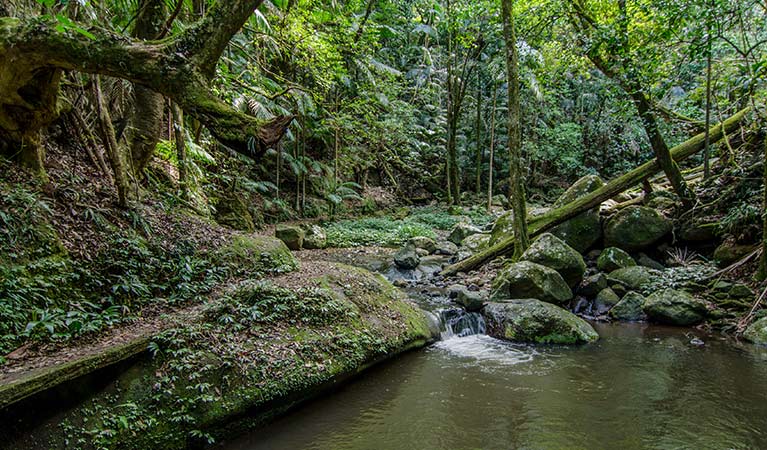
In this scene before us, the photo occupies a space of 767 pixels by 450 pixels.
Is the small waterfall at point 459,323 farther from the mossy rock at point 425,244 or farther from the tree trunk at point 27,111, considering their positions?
the tree trunk at point 27,111

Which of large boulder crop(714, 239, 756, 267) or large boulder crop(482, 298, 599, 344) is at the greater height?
large boulder crop(714, 239, 756, 267)

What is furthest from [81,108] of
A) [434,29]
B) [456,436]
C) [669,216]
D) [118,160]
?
[434,29]

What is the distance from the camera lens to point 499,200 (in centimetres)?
2359

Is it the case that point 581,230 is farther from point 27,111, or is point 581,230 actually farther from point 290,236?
point 27,111

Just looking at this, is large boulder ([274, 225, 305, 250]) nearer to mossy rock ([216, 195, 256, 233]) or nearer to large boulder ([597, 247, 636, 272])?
mossy rock ([216, 195, 256, 233])

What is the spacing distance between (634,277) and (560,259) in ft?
5.33

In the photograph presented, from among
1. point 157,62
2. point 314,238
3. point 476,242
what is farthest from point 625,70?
point 314,238

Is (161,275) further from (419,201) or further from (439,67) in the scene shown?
(439,67)

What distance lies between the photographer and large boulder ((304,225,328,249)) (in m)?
13.0

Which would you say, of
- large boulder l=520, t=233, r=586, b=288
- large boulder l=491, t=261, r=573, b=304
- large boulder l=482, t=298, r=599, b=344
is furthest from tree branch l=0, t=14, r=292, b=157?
large boulder l=520, t=233, r=586, b=288

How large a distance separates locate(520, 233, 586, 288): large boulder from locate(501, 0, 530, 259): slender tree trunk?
1.78 feet

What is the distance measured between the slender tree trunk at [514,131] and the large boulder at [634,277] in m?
1.93

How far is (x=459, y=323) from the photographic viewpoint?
734cm

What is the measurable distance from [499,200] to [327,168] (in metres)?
10.4
